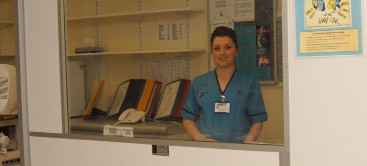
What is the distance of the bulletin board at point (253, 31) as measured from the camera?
6.67ft

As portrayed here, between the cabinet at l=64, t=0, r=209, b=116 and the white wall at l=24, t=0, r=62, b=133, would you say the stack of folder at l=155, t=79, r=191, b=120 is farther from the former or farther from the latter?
the white wall at l=24, t=0, r=62, b=133

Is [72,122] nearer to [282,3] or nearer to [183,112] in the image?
[183,112]

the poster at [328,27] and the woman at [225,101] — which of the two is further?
the woman at [225,101]

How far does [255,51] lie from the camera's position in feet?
6.85

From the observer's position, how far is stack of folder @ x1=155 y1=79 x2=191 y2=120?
2309mm

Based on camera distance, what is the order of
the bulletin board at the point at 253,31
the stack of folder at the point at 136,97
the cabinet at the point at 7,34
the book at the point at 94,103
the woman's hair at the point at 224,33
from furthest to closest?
1. the cabinet at the point at 7,34
2. the book at the point at 94,103
3. the stack of folder at the point at 136,97
4. the woman's hair at the point at 224,33
5. the bulletin board at the point at 253,31

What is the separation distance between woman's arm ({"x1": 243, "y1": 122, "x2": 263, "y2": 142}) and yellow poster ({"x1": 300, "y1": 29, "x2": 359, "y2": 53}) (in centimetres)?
38

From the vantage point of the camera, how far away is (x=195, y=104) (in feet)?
7.46

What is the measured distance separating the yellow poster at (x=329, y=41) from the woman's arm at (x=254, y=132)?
0.38 meters

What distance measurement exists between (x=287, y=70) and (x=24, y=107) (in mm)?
1553

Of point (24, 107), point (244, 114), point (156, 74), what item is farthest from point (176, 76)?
point (24, 107)

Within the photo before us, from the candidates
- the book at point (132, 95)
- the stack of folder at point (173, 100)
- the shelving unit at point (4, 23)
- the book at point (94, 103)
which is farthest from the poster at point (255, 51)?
the shelving unit at point (4, 23)

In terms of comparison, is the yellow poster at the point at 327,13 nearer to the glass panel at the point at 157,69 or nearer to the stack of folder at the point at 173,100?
the glass panel at the point at 157,69

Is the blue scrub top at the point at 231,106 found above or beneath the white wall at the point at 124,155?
above
